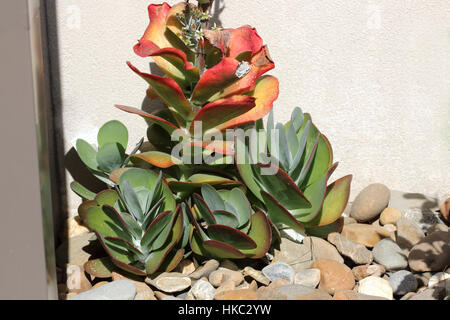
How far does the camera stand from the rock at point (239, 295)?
5.59 ft

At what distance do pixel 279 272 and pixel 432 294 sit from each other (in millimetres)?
501

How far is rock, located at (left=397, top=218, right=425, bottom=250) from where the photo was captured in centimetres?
212

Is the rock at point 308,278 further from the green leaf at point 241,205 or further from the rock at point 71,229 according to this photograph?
the rock at point 71,229

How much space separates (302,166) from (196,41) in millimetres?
610

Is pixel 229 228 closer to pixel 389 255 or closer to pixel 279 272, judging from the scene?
pixel 279 272

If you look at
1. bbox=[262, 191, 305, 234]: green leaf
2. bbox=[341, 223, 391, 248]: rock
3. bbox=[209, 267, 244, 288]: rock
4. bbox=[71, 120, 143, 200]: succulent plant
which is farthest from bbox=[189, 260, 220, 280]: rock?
bbox=[341, 223, 391, 248]: rock

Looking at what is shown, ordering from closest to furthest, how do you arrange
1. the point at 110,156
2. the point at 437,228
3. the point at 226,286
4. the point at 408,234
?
the point at 226,286
the point at 110,156
the point at 408,234
the point at 437,228

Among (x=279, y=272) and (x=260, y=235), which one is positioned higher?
(x=260, y=235)

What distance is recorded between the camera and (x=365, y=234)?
2.16 meters

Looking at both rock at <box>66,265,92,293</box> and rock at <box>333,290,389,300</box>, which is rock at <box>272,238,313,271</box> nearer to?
rock at <box>333,290,389,300</box>

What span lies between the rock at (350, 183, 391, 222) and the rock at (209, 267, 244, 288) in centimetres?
69

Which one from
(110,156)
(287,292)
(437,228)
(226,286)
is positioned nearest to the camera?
(287,292)

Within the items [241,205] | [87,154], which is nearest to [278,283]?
[241,205]

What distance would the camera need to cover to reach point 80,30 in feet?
7.06
